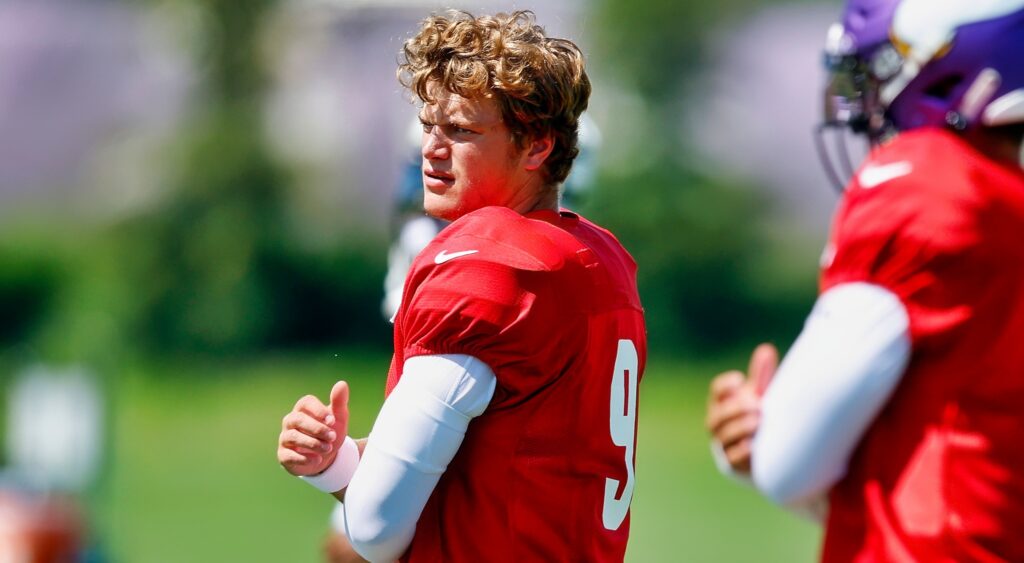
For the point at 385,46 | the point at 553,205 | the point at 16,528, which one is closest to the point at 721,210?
the point at 385,46

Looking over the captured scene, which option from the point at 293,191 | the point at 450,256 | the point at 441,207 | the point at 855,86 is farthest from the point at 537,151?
the point at 293,191

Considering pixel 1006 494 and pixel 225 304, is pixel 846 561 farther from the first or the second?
pixel 225 304

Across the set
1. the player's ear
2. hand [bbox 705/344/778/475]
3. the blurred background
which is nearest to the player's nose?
the player's ear

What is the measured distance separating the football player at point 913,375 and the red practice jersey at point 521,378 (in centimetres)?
29

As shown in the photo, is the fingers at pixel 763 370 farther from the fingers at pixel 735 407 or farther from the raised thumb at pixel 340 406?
the raised thumb at pixel 340 406

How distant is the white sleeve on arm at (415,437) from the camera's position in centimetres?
229

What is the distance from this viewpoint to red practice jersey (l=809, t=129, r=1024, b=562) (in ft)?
6.79

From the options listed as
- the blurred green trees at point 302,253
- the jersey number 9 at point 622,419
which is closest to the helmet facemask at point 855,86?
the jersey number 9 at point 622,419

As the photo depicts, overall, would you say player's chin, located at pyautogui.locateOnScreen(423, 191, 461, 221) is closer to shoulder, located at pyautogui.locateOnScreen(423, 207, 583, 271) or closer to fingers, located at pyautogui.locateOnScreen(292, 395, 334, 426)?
shoulder, located at pyautogui.locateOnScreen(423, 207, 583, 271)

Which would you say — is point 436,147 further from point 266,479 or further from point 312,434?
point 266,479

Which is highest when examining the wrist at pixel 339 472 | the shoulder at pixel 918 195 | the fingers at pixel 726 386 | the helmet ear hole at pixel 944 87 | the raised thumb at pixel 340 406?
the helmet ear hole at pixel 944 87

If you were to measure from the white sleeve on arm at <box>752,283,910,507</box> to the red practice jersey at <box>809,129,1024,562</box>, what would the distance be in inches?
1.3

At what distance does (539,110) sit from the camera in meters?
2.52

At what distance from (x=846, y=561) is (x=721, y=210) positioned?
1604 cm
